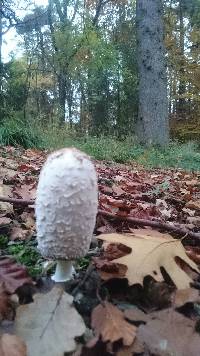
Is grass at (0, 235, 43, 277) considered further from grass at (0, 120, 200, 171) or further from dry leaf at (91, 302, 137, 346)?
grass at (0, 120, 200, 171)

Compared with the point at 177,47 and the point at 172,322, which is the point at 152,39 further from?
the point at 172,322

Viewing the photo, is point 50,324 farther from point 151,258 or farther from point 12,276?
point 151,258

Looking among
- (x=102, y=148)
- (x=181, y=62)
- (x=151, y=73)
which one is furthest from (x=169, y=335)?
(x=181, y=62)

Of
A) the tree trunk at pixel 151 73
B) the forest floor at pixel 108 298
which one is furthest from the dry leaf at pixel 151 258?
the tree trunk at pixel 151 73

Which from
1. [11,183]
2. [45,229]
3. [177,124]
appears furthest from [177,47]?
[45,229]

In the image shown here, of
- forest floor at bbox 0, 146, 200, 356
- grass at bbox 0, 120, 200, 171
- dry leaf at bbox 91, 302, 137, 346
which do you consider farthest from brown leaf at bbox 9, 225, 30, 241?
grass at bbox 0, 120, 200, 171

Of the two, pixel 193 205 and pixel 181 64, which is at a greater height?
pixel 181 64
